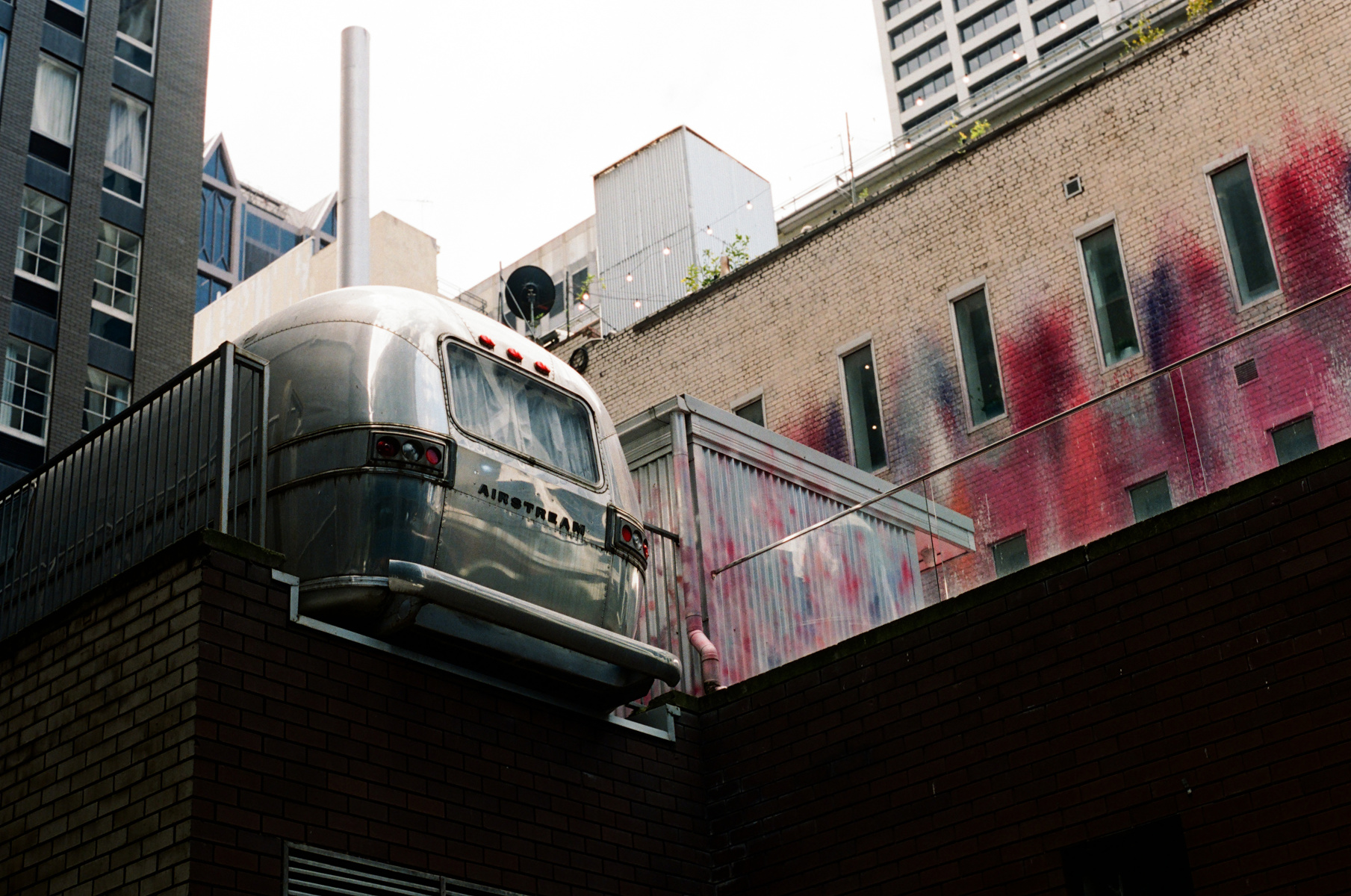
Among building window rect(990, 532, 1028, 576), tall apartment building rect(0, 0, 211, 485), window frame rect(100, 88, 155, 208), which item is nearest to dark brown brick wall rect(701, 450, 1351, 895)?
building window rect(990, 532, 1028, 576)

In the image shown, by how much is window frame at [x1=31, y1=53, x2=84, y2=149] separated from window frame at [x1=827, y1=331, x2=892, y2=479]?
2184 cm

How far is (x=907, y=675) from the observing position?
927 centimetres

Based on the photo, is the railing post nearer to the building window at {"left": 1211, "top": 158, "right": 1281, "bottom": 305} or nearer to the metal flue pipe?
the building window at {"left": 1211, "top": 158, "right": 1281, "bottom": 305}

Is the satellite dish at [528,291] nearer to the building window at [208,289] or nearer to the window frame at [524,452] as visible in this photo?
the window frame at [524,452]

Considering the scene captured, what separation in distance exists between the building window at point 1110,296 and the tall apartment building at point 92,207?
21702mm

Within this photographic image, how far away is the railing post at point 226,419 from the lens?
8.05 m

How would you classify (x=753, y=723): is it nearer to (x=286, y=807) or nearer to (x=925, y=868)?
(x=925, y=868)

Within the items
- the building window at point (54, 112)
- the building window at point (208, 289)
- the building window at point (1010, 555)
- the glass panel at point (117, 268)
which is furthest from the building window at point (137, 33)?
the building window at point (1010, 555)

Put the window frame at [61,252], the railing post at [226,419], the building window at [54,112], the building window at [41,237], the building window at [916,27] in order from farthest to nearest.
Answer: the building window at [916,27] < the building window at [54,112] < the building window at [41,237] < the window frame at [61,252] < the railing post at [226,419]

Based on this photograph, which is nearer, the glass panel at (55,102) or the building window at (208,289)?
the glass panel at (55,102)

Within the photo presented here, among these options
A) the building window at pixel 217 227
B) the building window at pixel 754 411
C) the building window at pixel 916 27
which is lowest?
the building window at pixel 754 411

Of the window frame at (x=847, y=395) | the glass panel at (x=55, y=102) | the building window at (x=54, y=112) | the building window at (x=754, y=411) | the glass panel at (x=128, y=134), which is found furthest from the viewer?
the glass panel at (x=128, y=134)

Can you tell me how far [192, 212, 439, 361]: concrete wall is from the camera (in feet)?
170

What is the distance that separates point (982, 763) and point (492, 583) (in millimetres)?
2987
